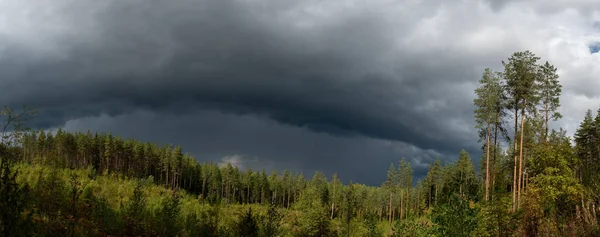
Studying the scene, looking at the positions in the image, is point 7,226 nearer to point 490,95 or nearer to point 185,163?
point 490,95

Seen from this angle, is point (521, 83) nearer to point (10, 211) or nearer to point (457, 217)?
point (457, 217)

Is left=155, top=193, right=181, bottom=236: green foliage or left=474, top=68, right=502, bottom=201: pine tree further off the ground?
left=474, top=68, right=502, bottom=201: pine tree

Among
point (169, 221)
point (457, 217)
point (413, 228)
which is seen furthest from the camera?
point (169, 221)

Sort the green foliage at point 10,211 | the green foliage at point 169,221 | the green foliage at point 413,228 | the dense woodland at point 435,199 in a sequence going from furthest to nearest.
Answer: the green foliage at point 169,221
the green foliage at point 413,228
the dense woodland at point 435,199
the green foliage at point 10,211

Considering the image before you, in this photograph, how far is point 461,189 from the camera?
35.4 ft

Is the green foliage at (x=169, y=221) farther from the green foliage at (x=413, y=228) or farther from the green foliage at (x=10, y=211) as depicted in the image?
the green foliage at (x=413, y=228)

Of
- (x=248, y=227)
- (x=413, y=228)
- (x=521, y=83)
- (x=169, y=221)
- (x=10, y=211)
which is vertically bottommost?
(x=169, y=221)

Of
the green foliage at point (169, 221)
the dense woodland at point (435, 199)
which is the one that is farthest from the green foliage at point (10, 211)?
the green foliage at point (169, 221)

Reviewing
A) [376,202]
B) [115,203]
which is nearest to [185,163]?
[376,202]

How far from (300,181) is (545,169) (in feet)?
335

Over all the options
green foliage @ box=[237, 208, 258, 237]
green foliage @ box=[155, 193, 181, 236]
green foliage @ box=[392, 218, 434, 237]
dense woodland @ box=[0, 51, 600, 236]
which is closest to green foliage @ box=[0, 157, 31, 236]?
dense woodland @ box=[0, 51, 600, 236]

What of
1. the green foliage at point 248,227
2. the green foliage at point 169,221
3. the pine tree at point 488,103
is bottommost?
the green foliage at point 169,221

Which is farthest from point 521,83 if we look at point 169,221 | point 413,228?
point 169,221

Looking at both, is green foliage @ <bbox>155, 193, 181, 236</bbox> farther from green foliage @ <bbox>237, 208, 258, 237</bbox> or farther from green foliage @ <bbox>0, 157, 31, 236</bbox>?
green foliage @ <bbox>0, 157, 31, 236</bbox>
